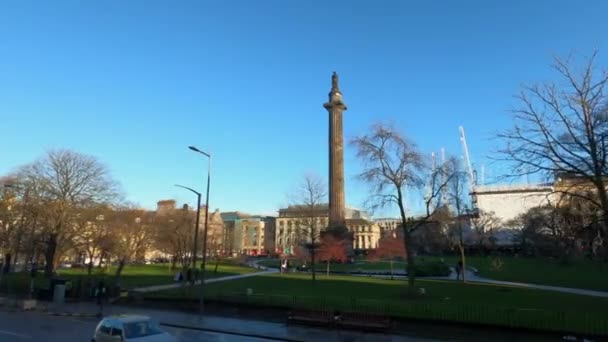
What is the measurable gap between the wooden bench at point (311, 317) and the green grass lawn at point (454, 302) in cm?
183

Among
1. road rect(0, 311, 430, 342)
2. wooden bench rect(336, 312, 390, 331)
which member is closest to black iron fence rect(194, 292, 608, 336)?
wooden bench rect(336, 312, 390, 331)

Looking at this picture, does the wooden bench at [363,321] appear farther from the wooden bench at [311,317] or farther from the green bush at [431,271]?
the green bush at [431,271]

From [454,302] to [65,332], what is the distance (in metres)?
20.4

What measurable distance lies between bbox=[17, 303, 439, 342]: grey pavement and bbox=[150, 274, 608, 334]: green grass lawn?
6.61 ft

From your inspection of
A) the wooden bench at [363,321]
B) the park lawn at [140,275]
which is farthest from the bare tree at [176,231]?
the wooden bench at [363,321]

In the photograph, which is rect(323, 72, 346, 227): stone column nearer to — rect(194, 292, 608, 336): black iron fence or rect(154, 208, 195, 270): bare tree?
rect(154, 208, 195, 270): bare tree

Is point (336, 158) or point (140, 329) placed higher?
point (336, 158)

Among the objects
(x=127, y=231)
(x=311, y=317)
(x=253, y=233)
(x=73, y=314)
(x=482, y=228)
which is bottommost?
(x=73, y=314)

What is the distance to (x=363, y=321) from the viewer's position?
20.0m

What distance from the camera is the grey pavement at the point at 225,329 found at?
18.9 m

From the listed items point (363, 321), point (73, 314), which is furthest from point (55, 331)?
point (363, 321)

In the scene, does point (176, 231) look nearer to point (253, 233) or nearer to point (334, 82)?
point (334, 82)

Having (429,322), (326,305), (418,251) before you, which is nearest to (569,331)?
(429,322)

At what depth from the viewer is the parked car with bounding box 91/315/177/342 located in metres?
14.0
